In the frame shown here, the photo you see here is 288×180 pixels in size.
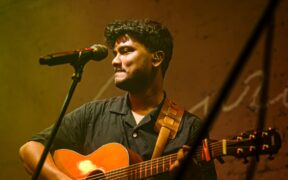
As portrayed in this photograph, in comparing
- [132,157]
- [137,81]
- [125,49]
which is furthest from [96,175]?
[125,49]

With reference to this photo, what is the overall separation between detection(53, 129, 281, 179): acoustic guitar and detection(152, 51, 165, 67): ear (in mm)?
457

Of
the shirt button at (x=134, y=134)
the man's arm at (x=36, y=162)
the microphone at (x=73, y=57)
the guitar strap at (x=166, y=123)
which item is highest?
the microphone at (x=73, y=57)

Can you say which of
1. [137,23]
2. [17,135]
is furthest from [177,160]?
[17,135]

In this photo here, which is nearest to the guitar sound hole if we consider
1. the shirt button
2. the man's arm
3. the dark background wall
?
the man's arm

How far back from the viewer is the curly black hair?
2.08 meters

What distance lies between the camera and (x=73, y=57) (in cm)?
161

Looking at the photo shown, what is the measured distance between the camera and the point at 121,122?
2.05 m

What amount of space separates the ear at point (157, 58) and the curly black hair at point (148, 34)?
0.06 ft

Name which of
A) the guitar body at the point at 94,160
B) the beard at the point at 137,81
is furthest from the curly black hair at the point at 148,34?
the guitar body at the point at 94,160

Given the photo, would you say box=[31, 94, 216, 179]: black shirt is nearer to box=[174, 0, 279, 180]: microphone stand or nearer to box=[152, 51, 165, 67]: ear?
box=[152, 51, 165, 67]: ear

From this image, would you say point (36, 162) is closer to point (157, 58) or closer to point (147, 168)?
point (147, 168)

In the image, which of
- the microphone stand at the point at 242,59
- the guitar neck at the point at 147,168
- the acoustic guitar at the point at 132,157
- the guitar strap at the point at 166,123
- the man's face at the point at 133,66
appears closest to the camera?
the microphone stand at the point at 242,59

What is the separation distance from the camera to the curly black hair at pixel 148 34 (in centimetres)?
208

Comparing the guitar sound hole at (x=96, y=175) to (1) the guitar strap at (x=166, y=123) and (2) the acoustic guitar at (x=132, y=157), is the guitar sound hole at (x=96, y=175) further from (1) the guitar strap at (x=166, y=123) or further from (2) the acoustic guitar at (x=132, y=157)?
(1) the guitar strap at (x=166, y=123)
